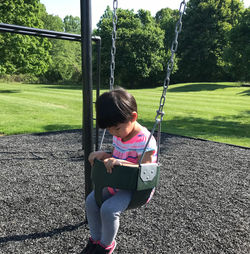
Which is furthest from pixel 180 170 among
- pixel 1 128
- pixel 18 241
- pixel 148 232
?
pixel 1 128

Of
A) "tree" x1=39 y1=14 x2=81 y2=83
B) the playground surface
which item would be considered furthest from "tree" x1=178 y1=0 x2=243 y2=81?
the playground surface

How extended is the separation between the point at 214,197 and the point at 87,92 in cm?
202

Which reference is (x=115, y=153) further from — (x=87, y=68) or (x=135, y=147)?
(x=87, y=68)

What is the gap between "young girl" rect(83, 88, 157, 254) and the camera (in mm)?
1778

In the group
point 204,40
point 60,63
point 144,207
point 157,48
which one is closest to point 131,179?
point 144,207

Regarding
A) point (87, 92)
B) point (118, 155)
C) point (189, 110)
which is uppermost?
point (87, 92)

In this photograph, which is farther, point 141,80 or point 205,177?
point 141,80

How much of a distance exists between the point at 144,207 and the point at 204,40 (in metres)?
36.9

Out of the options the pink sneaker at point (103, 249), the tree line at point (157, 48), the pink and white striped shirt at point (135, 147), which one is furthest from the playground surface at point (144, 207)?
the tree line at point (157, 48)

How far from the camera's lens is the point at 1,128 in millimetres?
6809

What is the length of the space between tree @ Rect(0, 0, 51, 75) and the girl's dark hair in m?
14.0

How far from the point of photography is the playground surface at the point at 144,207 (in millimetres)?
2271

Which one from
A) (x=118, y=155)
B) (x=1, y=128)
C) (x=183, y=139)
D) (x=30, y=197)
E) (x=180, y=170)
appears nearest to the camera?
(x=118, y=155)

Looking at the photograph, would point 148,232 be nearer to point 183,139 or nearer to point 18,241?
point 18,241
